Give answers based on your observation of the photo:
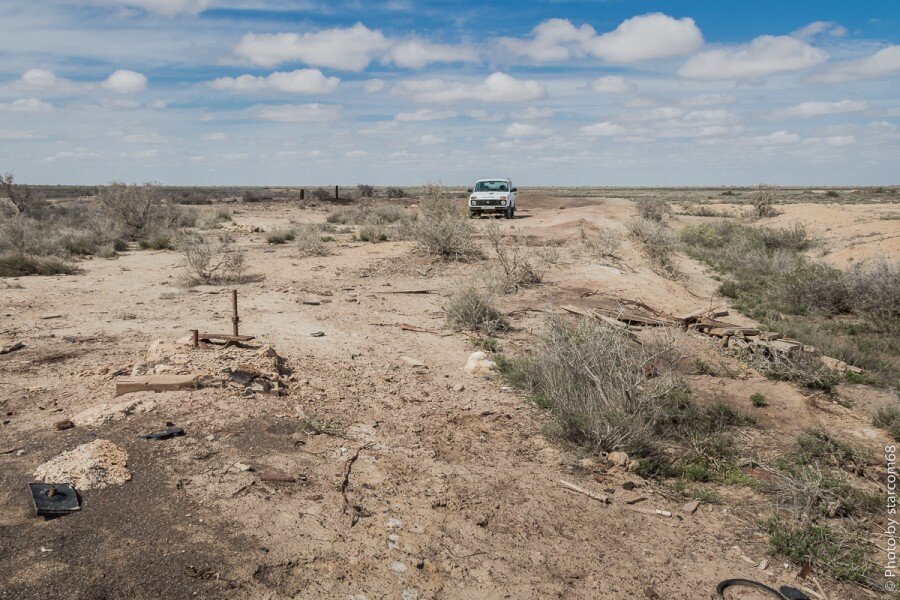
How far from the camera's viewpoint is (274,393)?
6055 millimetres

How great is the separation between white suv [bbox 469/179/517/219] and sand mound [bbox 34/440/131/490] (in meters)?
24.3

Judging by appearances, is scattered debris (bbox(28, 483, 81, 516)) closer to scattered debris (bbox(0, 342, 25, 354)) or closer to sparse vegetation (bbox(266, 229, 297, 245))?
scattered debris (bbox(0, 342, 25, 354))

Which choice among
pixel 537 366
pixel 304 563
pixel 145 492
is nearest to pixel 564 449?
pixel 537 366

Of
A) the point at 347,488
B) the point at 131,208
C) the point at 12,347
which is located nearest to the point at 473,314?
the point at 347,488

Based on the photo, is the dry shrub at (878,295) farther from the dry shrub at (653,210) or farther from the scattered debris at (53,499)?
the dry shrub at (653,210)

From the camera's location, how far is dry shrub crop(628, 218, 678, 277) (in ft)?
51.5

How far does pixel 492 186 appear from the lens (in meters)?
29.1

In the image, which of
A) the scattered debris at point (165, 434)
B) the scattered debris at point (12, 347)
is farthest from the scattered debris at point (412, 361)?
the scattered debris at point (12, 347)

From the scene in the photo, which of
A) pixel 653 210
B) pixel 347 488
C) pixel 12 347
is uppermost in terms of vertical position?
pixel 653 210

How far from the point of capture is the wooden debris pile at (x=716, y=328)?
8.09m

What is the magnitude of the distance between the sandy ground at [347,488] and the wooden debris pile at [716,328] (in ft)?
1.77

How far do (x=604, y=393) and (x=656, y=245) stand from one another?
515 inches

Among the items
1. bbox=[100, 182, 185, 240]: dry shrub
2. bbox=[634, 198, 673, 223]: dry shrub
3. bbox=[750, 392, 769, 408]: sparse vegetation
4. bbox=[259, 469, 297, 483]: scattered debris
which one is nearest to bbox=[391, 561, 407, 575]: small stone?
bbox=[259, 469, 297, 483]: scattered debris

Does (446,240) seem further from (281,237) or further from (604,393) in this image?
(604,393)
